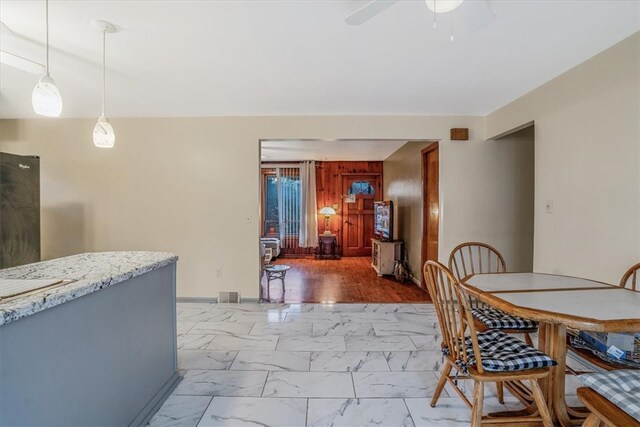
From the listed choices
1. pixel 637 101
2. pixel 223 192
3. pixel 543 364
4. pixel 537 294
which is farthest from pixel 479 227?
pixel 223 192

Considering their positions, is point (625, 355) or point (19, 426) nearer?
point (19, 426)

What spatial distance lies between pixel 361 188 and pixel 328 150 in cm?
196

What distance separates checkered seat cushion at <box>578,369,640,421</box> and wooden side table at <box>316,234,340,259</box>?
627 centimetres

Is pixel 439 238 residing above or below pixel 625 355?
above

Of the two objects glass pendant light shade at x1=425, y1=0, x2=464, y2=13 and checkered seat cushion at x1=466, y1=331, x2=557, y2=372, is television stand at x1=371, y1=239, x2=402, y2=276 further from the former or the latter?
Answer: glass pendant light shade at x1=425, y1=0, x2=464, y2=13

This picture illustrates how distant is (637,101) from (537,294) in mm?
1508

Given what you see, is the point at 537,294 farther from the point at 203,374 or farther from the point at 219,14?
the point at 219,14

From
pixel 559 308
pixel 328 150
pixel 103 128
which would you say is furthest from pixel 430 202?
pixel 103 128

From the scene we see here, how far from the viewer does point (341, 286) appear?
4.85m

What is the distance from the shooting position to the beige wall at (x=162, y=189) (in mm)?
3896

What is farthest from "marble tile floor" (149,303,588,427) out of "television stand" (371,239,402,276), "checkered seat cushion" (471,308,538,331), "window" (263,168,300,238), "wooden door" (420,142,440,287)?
"window" (263,168,300,238)

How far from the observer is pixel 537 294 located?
166 centimetres

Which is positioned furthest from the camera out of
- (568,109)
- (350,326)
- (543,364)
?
(350,326)

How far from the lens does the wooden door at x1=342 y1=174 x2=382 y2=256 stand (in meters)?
7.75
